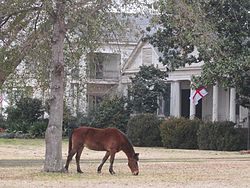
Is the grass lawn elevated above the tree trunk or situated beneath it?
situated beneath

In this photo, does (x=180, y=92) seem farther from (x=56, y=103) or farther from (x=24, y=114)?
(x=56, y=103)

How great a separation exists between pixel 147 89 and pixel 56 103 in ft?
92.1

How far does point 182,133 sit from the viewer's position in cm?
4322

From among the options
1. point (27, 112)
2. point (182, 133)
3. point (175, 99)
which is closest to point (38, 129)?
point (27, 112)

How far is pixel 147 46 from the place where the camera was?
5422 centimetres

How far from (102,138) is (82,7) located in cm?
389

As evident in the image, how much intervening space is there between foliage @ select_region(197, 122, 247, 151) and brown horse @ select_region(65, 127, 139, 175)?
781 inches

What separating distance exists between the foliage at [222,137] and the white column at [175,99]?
35.6 feet

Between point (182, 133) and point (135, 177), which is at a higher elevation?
point (182, 133)

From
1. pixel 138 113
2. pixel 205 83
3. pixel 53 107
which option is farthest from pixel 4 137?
pixel 53 107

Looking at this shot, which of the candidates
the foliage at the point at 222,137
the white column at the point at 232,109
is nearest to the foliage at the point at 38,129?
the white column at the point at 232,109

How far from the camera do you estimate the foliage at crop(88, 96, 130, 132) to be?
5000cm

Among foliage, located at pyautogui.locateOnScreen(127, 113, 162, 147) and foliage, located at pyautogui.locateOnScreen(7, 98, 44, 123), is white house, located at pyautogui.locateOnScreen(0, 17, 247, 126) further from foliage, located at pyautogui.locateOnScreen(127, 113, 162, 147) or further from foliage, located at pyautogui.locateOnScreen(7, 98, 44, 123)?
foliage, located at pyautogui.locateOnScreen(7, 98, 44, 123)

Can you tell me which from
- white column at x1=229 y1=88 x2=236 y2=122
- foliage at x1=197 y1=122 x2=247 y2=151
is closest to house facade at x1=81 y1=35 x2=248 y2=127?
white column at x1=229 y1=88 x2=236 y2=122
